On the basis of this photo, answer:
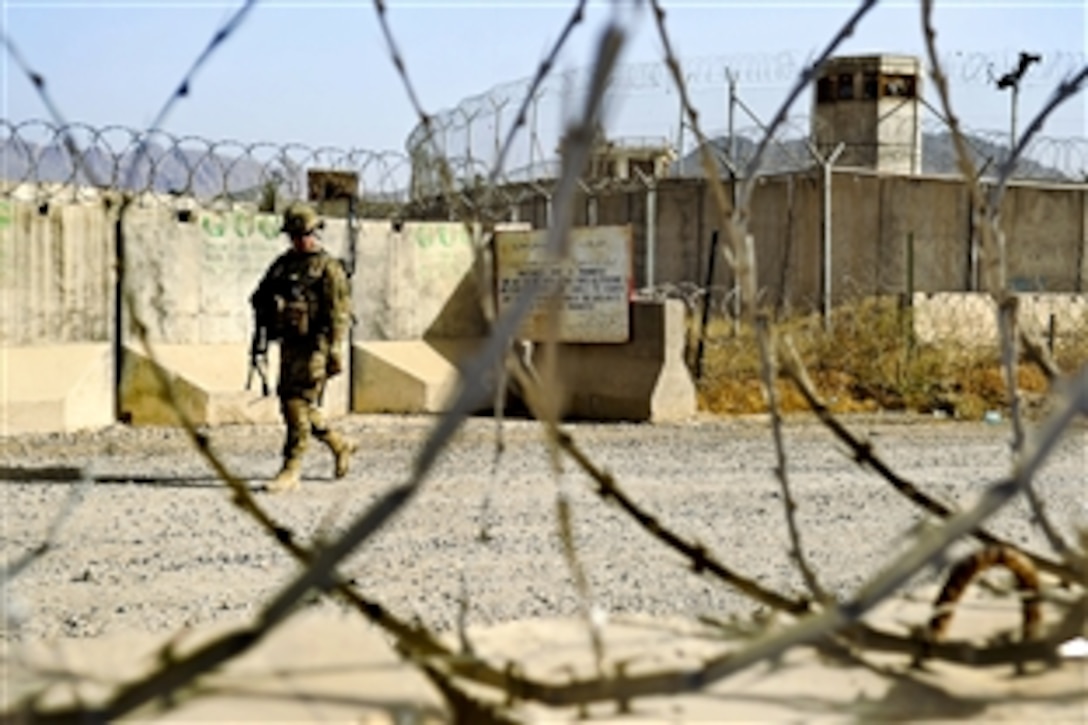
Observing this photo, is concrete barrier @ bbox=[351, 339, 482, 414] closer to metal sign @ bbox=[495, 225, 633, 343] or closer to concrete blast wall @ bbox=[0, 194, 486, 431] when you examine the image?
concrete blast wall @ bbox=[0, 194, 486, 431]

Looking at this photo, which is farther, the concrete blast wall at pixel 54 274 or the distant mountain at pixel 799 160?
the distant mountain at pixel 799 160

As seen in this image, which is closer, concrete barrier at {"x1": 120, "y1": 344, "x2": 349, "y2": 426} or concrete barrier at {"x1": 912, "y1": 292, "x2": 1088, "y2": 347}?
concrete barrier at {"x1": 120, "y1": 344, "x2": 349, "y2": 426}

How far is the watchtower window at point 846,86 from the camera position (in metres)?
21.7

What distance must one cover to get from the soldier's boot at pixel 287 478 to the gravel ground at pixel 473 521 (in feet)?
0.34

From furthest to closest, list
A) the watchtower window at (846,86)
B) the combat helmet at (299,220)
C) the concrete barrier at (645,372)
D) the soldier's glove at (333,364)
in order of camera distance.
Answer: the watchtower window at (846,86) < the concrete barrier at (645,372) < the soldier's glove at (333,364) < the combat helmet at (299,220)

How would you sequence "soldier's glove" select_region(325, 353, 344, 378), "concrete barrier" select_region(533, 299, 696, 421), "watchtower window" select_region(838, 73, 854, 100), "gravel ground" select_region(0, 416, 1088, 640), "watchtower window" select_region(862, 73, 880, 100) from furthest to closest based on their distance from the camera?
"watchtower window" select_region(838, 73, 854, 100) → "watchtower window" select_region(862, 73, 880, 100) → "concrete barrier" select_region(533, 299, 696, 421) → "soldier's glove" select_region(325, 353, 344, 378) → "gravel ground" select_region(0, 416, 1088, 640)

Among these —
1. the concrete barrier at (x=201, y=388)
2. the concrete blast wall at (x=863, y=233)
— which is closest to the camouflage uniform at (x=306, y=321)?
the concrete barrier at (x=201, y=388)

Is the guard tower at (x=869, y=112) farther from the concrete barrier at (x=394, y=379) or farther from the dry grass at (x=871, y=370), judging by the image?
the concrete barrier at (x=394, y=379)

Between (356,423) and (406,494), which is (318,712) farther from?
(356,423)

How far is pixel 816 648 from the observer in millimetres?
1300

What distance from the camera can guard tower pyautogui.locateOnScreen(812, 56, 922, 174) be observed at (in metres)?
21.1

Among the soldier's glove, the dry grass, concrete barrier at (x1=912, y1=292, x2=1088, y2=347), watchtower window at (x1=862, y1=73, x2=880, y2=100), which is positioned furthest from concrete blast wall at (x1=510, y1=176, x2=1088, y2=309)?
the soldier's glove

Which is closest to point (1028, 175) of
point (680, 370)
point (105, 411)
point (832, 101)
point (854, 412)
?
point (832, 101)

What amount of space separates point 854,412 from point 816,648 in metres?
11.6
